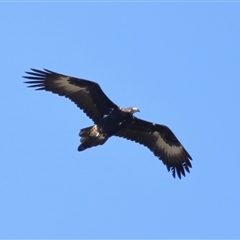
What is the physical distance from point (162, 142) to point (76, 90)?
327 centimetres

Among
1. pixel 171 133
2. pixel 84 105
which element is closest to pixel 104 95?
pixel 84 105

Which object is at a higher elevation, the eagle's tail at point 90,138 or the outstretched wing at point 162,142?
the outstretched wing at point 162,142

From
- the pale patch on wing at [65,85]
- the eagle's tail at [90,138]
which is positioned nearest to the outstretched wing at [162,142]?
the eagle's tail at [90,138]

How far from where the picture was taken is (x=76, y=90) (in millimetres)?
23828

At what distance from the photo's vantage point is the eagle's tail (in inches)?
903

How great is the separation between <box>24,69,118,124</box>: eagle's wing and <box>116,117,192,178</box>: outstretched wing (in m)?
1.13

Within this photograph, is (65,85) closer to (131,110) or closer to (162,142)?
(131,110)

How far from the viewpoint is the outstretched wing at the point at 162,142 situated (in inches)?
977

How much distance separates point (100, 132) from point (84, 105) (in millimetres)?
1130

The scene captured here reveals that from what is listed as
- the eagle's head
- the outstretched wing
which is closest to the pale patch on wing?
the eagle's head

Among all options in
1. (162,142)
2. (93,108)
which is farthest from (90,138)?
(162,142)

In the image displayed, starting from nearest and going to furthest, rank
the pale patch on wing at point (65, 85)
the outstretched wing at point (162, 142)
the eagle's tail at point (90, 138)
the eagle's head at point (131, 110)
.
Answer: the eagle's tail at point (90, 138), the eagle's head at point (131, 110), the pale patch on wing at point (65, 85), the outstretched wing at point (162, 142)

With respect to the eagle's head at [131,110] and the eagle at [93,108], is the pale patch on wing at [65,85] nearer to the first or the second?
the eagle at [93,108]

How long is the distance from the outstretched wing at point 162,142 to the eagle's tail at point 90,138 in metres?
1.53
